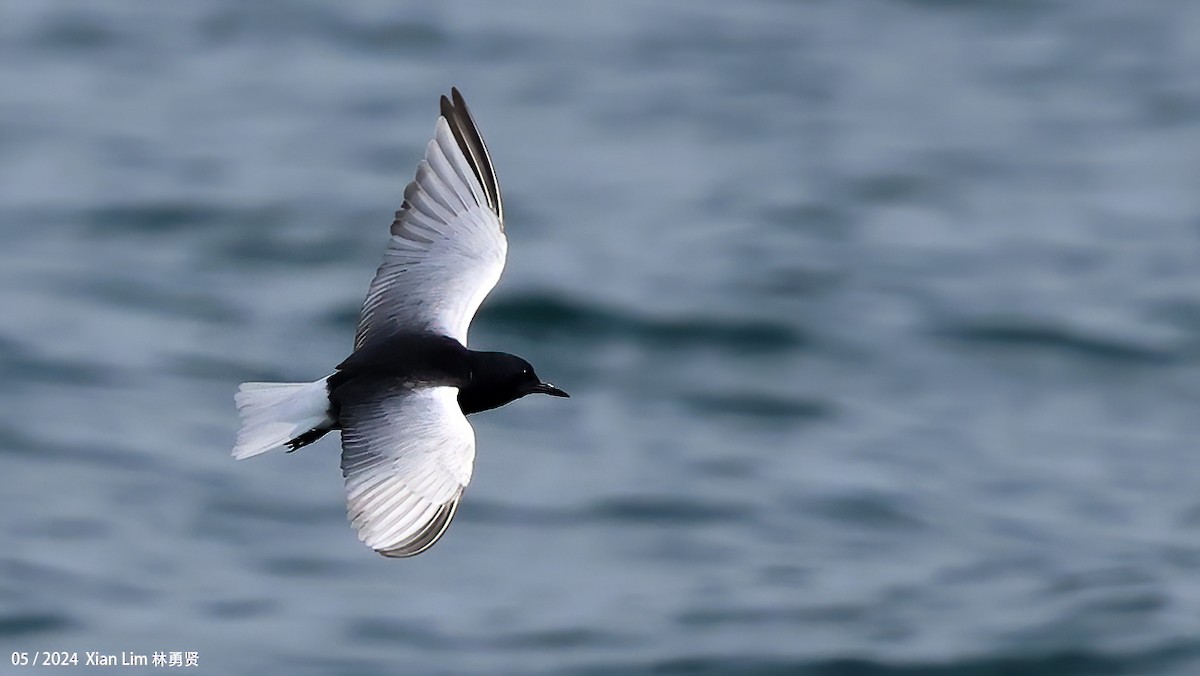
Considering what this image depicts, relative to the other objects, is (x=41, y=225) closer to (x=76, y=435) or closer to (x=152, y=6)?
(x=76, y=435)

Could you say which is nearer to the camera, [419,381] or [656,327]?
[419,381]

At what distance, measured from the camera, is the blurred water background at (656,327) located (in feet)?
41.2

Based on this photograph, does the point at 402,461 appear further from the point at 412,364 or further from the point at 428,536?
the point at 412,364

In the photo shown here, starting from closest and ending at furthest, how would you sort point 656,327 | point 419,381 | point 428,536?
point 428,536 < point 419,381 < point 656,327

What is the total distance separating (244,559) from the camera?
13.0 metres

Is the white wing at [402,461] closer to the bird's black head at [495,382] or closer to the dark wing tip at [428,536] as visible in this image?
the dark wing tip at [428,536]

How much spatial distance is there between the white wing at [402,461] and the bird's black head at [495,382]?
0.44 feet

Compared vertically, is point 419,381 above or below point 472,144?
below

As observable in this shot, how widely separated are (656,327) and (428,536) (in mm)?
10306

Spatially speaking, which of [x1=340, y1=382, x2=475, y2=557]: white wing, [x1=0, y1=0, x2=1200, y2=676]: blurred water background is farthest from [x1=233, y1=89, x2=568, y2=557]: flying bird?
[x1=0, y1=0, x2=1200, y2=676]: blurred water background

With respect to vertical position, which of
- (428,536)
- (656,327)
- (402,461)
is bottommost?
(428,536)

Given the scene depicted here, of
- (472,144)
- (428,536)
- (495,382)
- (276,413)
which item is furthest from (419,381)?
(472,144)

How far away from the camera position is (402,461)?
644cm

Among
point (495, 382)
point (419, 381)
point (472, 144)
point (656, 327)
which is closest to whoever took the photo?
point (419, 381)
